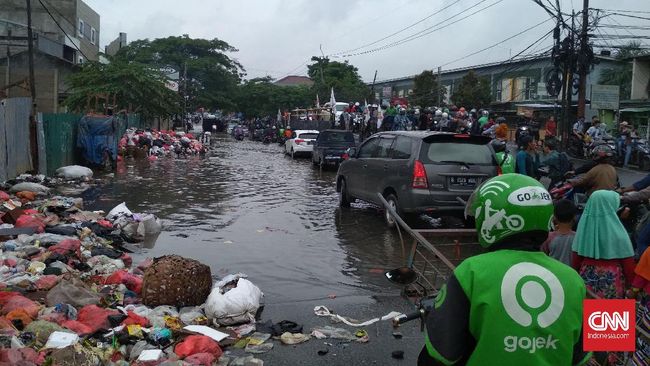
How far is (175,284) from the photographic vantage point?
635cm

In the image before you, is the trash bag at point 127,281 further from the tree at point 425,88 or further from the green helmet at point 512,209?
the tree at point 425,88

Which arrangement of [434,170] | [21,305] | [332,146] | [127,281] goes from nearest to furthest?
[21,305] < [127,281] < [434,170] < [332,146]

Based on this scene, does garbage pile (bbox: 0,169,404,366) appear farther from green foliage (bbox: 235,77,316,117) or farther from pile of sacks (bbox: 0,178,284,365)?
green foliage (bbox: 235,77,316,117)

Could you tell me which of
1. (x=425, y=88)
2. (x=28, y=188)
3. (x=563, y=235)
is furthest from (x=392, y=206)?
(x=425, y=88)

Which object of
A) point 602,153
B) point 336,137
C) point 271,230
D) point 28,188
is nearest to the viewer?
point 602,153

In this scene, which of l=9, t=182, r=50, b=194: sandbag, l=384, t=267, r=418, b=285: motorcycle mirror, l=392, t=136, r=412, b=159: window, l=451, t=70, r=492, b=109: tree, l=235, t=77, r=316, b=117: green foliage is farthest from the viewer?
l=235, t=77, r=316, b=117: green foliage

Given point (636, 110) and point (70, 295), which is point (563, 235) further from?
point (636, 110)

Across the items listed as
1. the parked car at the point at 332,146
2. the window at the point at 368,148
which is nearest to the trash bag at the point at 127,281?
the window at the point at 368,148

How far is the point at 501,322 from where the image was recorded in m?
2.02

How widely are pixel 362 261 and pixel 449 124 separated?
1269 cm

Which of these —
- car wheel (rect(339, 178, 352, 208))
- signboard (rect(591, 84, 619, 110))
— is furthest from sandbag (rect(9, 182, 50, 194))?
signboard (rect(591, 84, 619, 110))

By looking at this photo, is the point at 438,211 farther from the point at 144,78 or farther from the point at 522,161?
the point at 144,78

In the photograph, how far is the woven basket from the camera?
20.8 ft

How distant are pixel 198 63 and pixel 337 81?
1423 cm
